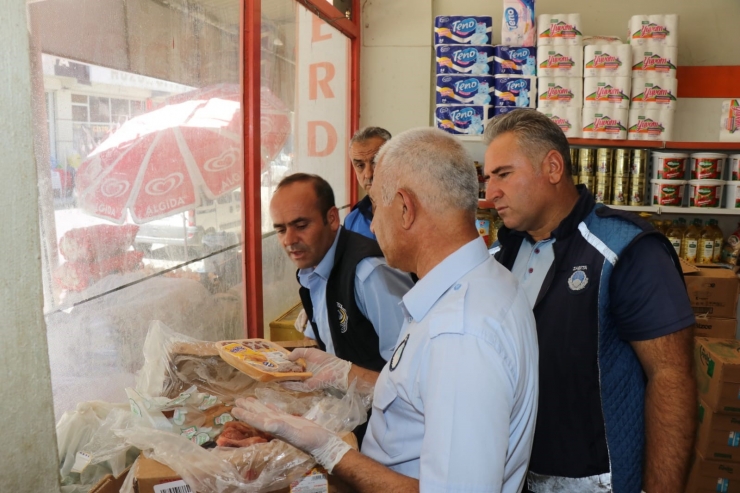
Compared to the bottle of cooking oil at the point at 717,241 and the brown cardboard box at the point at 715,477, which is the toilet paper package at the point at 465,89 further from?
the brown cardboard box at the point at 715,477

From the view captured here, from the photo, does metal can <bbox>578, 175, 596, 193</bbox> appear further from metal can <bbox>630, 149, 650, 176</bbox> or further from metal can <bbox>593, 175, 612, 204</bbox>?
metal can <bbox>630, 149, 650, 176</bbox>

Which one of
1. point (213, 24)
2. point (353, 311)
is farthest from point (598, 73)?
point (353, 311)

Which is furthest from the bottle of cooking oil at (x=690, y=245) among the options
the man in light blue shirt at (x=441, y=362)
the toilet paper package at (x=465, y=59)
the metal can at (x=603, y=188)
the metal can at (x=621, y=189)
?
the man in light blue shirt at (x=441, y=362)

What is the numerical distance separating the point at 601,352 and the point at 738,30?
4033 millimetres

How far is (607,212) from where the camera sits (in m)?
1.60

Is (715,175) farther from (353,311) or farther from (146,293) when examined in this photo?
(146,293)

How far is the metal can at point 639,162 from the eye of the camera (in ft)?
13.0

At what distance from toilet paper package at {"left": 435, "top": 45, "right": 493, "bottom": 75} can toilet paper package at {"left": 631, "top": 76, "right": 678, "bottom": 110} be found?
3.14ft

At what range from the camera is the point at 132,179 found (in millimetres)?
1850

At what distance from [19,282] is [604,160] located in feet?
12.2

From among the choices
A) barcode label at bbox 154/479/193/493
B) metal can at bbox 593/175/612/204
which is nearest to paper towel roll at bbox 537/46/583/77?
metal can at bbox 593/175/612/204

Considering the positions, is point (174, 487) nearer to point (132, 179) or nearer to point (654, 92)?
point (132, 179)

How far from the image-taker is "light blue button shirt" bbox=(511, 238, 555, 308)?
1693 millimetres

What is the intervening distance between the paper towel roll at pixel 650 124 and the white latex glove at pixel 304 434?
343 cm
